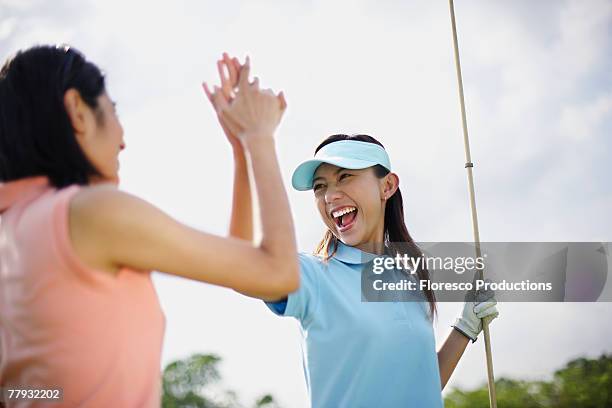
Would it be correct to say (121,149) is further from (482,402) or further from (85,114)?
(482,402)

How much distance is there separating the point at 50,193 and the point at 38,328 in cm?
35

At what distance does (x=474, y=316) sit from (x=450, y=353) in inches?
11.4

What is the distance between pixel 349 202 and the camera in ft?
13.8

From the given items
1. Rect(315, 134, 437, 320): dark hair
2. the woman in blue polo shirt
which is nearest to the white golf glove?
the woman in blue polo shirt

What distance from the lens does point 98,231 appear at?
171 cm

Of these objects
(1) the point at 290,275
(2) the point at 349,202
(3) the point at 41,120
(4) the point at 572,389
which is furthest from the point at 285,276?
(4) the point at 572,389

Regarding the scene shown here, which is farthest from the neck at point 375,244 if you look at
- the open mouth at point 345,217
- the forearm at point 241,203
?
the forearm at point 241,203

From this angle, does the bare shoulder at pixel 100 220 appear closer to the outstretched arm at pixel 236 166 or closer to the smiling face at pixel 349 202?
the outstretched arm at pixel 236 166

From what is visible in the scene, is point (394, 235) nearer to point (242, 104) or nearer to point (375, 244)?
point (375, 244)

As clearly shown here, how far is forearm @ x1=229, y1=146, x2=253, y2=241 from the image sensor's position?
2295 mm

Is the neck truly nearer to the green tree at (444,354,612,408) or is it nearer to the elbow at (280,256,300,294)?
the elbow at (280,256,300,294)

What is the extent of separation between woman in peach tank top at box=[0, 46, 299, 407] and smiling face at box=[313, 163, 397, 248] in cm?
223

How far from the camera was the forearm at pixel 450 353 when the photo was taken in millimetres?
4352

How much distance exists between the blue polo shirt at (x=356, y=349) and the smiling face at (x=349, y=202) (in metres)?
0.43
